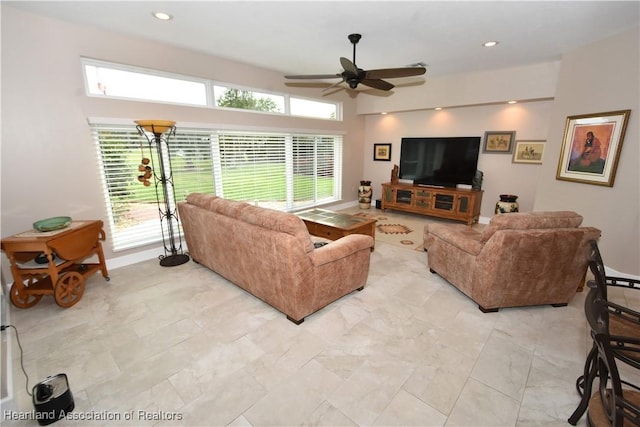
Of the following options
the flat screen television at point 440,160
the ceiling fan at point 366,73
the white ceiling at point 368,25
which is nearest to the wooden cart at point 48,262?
the white ceiling at point 368,25

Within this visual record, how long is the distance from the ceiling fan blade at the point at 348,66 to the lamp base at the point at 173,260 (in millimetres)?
3108

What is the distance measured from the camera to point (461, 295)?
292cm

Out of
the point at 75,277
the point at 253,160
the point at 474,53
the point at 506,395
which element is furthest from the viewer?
the point at 253,160

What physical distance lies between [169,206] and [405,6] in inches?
147

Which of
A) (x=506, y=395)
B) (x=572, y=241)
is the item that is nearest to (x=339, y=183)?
(x=572, y=241)

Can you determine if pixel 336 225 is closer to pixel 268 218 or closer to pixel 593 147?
pixel 268 218

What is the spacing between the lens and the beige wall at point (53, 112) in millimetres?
2740

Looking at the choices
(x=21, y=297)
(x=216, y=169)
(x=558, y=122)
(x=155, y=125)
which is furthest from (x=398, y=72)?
(x=21, y=297)

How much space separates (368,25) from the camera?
297cm

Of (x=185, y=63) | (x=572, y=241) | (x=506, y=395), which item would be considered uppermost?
(x=185, y=63)

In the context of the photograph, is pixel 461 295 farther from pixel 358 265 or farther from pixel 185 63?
pixel 185 63

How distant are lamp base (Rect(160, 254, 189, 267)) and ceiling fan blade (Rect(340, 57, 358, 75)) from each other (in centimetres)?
311

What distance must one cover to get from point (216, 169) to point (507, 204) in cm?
493

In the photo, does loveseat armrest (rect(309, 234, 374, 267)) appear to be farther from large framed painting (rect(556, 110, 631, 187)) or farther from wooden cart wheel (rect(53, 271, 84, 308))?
large framed painting (rect(556, 110, 631, 187))
